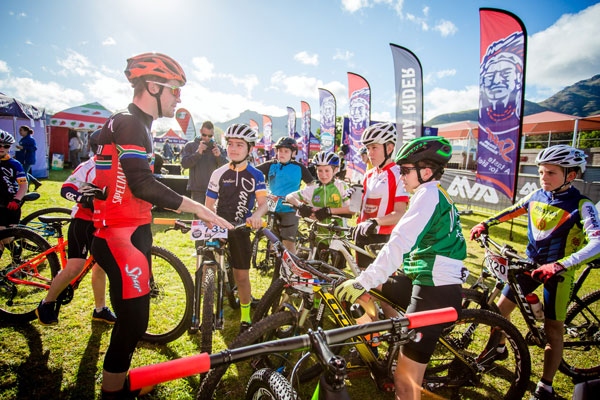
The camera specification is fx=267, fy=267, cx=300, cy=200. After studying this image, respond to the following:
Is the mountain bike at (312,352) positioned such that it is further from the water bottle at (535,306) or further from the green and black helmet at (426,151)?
the water bottle at (535,306)

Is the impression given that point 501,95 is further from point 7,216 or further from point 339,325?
point 7,216

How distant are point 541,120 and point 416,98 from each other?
2029cm

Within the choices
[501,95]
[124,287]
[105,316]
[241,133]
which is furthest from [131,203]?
[501,95]

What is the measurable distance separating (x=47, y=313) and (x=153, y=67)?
3.17 m

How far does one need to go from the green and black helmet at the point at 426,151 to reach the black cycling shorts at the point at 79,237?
3664 millimetres

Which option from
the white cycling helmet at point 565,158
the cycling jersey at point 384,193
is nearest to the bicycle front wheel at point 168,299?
the cycling jersey at point 384,193

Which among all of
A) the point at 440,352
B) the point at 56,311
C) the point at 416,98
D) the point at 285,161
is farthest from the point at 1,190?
the point at 416,98

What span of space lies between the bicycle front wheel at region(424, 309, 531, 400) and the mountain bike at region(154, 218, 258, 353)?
226 cm

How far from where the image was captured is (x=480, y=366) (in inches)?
112

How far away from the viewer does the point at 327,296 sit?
2406 millimetres

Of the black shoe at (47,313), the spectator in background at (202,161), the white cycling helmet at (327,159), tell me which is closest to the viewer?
the black shoe at (47,313)

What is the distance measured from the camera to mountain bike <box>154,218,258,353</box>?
267 centimetres

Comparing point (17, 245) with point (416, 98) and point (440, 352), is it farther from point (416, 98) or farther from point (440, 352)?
point (416, 98)

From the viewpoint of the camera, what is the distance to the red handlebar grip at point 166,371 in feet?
2.76
